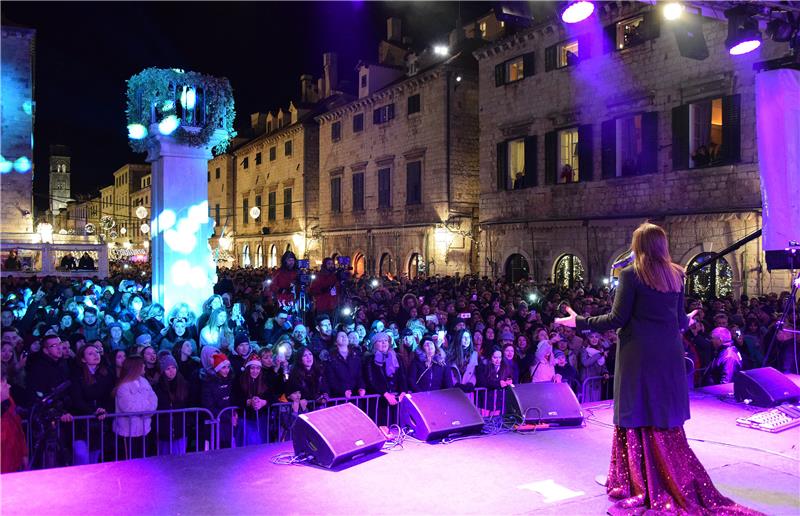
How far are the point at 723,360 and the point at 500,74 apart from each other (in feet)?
53.1

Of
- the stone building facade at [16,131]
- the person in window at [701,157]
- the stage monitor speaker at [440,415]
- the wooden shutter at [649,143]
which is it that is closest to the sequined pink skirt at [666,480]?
the stage monitor speaker at [440,415]

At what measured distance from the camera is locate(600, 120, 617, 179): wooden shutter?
1914cm

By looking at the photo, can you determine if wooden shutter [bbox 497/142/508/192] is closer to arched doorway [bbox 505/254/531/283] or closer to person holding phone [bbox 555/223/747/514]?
arched doorway [bbox 505/254/531/283]

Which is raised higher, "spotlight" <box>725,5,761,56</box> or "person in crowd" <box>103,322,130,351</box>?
"spotlight" <box>725,5,761,56</box>

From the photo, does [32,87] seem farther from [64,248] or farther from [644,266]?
[644,266]

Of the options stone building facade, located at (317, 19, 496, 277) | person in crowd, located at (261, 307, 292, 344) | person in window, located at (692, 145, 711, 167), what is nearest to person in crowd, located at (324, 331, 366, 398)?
person in crowd, located at (261, 307, 292, 344)

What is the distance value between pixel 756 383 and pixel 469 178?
65.2 feet

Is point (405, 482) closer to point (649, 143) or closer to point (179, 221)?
point (179, 221)

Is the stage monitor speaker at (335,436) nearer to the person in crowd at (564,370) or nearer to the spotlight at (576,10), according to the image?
the person in crowd at (564,370)

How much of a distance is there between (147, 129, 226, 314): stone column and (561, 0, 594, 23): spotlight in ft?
21.2

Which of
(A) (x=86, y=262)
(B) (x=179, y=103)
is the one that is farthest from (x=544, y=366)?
(A) (x=86, y=262)

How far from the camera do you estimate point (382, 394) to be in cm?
738

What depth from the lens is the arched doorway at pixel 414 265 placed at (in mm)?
27250

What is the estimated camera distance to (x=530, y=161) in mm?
21891
